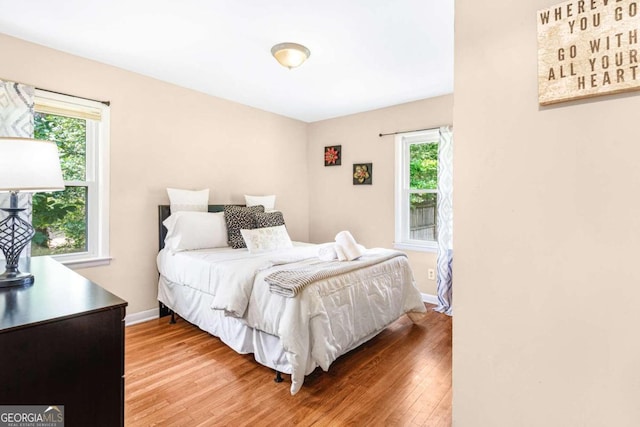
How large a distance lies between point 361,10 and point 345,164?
2524 millimetres

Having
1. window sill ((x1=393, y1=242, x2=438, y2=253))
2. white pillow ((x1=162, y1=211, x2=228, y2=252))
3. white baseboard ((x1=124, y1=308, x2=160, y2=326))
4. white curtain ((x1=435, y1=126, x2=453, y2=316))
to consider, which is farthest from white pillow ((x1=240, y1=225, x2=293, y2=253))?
white curtain ((x1=435, y1=126, x2=453, y2=316))

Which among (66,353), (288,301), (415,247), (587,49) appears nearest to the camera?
(587,49)

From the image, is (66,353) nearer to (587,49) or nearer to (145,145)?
(587,49)

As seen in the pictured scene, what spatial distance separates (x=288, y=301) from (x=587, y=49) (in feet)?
5.77

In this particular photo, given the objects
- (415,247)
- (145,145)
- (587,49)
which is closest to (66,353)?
(587,49)

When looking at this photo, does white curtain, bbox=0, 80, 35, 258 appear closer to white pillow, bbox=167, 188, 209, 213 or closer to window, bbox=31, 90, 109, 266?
window, bbox=31, 90, 109, 266

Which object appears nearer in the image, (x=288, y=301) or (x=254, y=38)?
(x=288, y=301)

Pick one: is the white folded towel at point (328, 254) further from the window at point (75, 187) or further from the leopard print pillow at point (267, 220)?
the window at point (75, 187)

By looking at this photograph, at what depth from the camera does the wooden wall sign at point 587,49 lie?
79 centimetres

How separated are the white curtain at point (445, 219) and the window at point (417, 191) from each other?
27cm

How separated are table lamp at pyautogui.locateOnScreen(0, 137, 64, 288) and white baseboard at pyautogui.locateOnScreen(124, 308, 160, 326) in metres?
1.81

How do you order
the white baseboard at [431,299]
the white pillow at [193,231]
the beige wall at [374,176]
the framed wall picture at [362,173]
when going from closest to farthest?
the white pillow at [193,231] → the white baseboard at [431,299] → the beige wall at [374,176] → the framed wall picture at [362,173]

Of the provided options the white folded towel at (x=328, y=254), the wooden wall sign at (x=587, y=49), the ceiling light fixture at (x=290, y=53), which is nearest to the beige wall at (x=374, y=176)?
the white folded towel at (x=328, y=254)

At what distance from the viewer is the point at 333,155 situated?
455 centimetres
